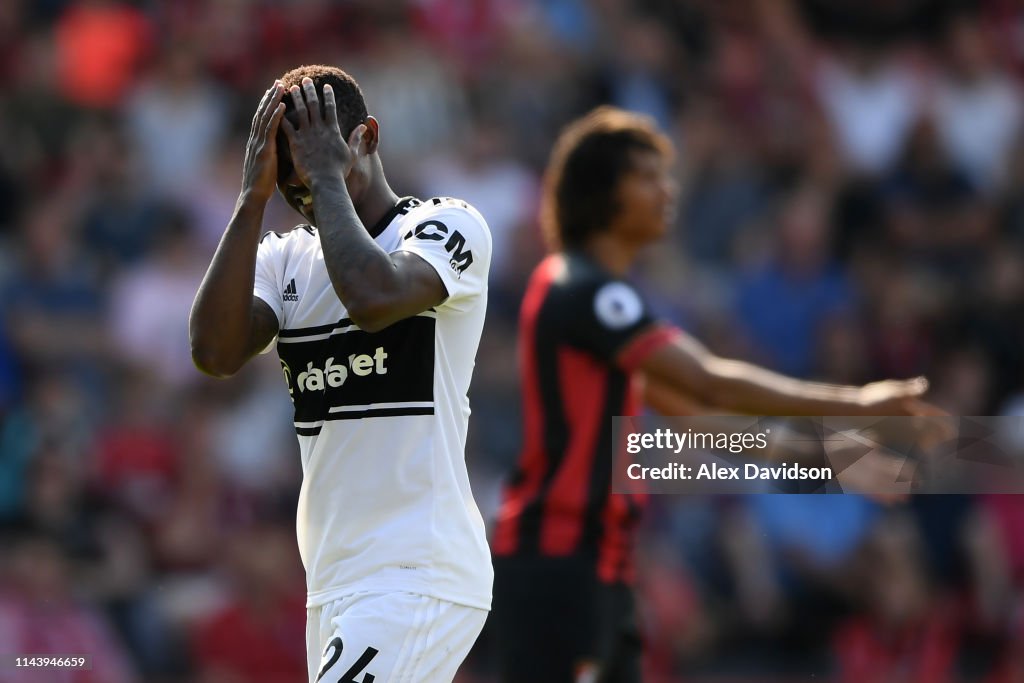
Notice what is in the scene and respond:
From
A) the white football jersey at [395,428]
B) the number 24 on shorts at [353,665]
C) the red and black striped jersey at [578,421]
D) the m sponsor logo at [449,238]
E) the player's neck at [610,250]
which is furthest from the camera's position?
the player's neck at [610,250]

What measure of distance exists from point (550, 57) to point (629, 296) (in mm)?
6439

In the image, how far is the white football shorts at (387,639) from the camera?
402 cm

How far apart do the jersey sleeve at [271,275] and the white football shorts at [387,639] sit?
81cm

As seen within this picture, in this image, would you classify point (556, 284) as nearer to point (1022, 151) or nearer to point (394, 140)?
point (394, 140)

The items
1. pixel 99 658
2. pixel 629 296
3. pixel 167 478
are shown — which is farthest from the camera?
pixel 167 478

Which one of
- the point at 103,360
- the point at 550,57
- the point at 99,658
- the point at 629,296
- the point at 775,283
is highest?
the point at 550,57

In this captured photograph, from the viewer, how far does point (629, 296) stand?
239 inches

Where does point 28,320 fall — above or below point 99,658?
above

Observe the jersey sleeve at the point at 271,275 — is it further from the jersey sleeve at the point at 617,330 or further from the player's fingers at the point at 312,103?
the jersey sleeve at the point at 617,330

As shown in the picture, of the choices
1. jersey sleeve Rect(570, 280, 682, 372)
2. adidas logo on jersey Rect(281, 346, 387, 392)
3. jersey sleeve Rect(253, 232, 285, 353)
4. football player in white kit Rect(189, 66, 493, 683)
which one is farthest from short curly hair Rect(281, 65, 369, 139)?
jersey sleeve Rect(570, 280, 682, 372)

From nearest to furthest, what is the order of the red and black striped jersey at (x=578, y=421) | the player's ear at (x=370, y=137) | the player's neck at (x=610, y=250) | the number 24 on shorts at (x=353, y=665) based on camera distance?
the number 24 on shorts at (x=353, y=665) < the player's ear at (x=370, y=137) < the red and black striped jersey at (x=578, y=421) < the player's neck at (x=610, y=250)

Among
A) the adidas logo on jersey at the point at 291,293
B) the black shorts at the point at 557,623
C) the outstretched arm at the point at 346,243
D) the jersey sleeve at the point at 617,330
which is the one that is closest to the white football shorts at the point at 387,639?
the outstretched arm at the point at 346,243

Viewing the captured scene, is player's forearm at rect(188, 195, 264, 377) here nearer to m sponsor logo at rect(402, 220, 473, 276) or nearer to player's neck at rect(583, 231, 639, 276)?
m sponsor logo at rect(402, 220, 473, 276)

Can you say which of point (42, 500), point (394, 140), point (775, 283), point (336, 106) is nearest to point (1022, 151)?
point (775, 283)
